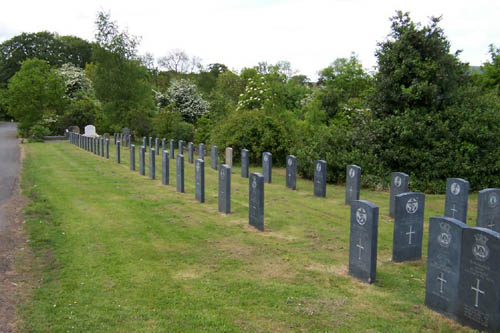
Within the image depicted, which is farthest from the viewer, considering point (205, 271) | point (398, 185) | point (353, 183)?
point (353, 183)

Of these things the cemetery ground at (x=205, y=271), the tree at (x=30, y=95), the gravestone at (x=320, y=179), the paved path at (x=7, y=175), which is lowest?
the cemetery ground at (x=205, y=271)

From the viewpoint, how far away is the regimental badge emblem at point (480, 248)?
4.80 meters

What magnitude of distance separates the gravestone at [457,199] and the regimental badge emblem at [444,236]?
4.35 metres

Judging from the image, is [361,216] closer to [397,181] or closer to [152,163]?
[397,181]

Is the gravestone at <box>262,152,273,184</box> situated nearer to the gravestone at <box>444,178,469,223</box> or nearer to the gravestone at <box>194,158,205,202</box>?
the gravestone at <box>194,158,205,202</box>

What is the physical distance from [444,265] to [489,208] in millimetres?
4079

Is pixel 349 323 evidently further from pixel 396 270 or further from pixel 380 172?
pixel 380 172

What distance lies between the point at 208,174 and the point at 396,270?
12.1 meters

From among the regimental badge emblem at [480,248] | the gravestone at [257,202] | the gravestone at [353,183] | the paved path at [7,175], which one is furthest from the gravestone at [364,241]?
the paved path at [7,175]

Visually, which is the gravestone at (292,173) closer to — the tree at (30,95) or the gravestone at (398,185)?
the gravestone at (398,185)

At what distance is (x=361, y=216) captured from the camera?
21.5ft

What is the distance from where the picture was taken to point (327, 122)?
2970cm

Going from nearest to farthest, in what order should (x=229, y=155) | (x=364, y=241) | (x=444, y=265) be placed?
(x=444, y=265) < (x=364, y=241) < (x=229, y=155)

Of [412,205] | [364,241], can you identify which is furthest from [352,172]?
[364,241]
